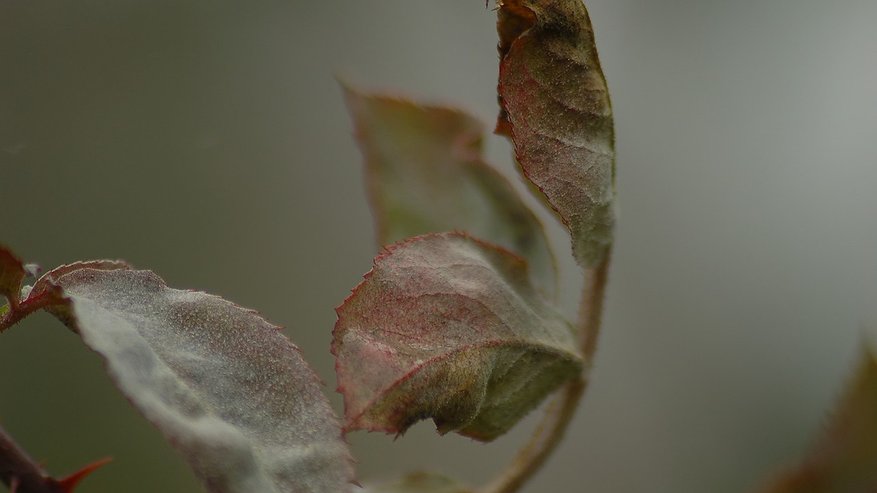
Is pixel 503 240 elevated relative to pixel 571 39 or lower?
lower

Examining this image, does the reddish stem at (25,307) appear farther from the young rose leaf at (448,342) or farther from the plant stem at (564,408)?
the plant stem at (564,408)

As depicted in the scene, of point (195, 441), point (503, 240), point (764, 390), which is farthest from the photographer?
point (764, 390)

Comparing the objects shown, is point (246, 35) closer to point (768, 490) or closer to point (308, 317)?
point (308, 317)

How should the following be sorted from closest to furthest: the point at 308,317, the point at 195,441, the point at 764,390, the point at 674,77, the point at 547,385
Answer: the point at 195,441 < the point at 547,385 < the point at 308,317 < the point at 764,390 < the point at 674,77

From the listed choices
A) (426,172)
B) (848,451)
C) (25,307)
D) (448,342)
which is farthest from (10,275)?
(848,451)

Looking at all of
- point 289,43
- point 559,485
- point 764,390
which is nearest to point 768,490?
point 559,485

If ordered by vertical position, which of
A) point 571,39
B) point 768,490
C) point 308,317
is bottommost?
point 308,317

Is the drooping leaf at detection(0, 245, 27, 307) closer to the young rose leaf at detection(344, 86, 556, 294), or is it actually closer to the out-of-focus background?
the young rose leaf at detection(344, 86, 556, 294)
